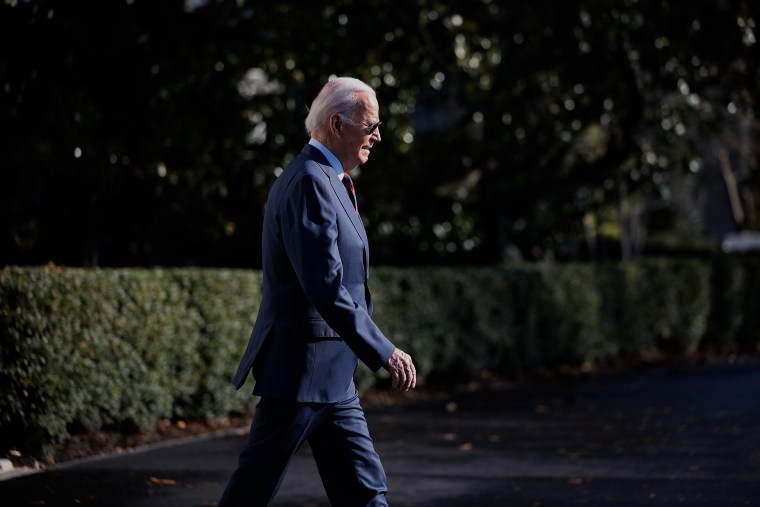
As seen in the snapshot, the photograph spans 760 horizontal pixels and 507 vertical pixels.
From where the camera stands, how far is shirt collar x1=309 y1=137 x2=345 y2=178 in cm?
458

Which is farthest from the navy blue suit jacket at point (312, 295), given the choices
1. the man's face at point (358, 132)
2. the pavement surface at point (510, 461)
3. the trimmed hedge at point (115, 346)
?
the trimmed hedge at point (115, 346)

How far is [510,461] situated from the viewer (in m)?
9.20

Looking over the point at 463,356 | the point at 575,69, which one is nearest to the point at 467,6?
the point at 575,69

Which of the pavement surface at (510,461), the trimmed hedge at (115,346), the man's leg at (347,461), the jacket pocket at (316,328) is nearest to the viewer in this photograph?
the jacket pocket at (316,328)

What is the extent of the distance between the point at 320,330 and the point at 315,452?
50cm

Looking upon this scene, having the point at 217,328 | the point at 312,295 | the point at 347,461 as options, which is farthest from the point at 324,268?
the point at 217,328

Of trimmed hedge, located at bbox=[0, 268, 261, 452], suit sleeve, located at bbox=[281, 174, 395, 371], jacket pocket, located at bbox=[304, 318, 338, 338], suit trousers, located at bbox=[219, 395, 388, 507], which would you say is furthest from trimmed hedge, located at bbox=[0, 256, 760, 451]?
suit sleeve, located at bbox=[281, 174, 395, 371]

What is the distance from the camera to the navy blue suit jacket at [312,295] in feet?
14.1

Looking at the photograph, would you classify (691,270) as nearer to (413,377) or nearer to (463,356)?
(463,356)

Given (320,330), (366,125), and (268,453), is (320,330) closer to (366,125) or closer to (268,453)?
(268,453)

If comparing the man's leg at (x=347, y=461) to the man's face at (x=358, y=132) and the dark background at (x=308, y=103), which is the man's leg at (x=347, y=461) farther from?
the dark background at (x=308, y=103)

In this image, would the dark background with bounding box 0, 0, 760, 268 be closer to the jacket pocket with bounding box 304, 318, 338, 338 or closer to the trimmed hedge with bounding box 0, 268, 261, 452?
the trimmed hedge with bounding box 0, 268, 261, 452

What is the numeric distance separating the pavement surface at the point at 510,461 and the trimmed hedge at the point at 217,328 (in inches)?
21.2

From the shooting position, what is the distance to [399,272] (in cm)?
1480
